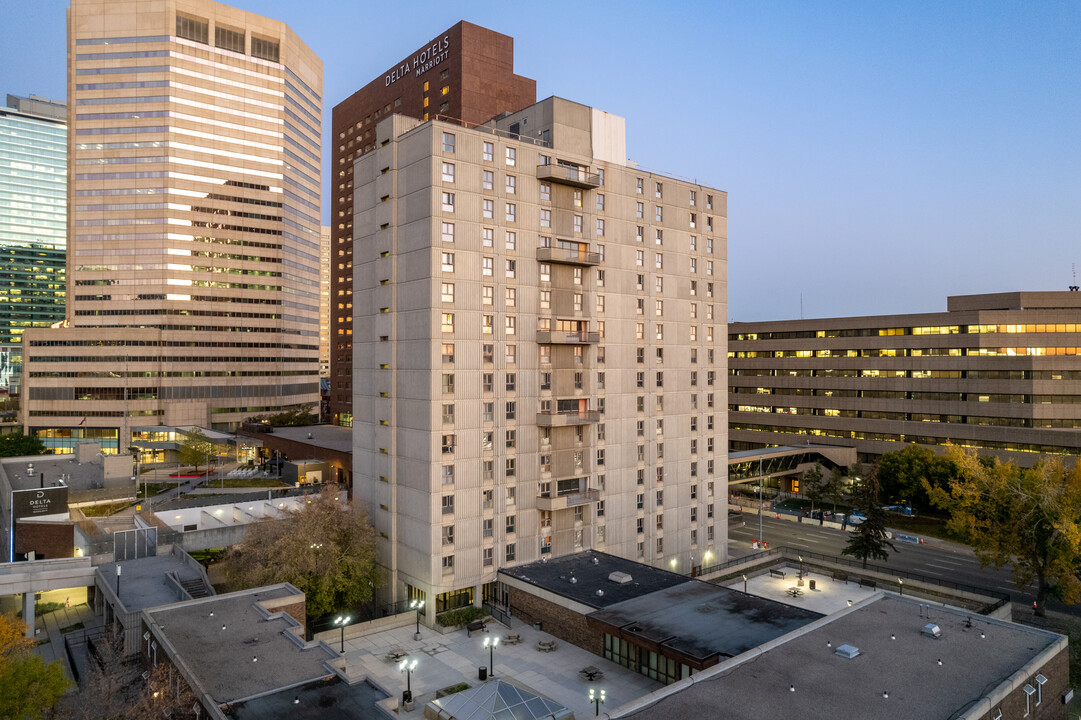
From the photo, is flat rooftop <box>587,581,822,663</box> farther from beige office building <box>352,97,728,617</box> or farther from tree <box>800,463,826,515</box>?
tree <box>800,463,826,515</box>

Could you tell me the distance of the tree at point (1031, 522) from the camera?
5110 centimetres

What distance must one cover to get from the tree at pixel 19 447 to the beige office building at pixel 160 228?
2304 centimetres

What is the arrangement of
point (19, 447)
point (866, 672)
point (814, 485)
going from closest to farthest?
point (866, 672) → point (814, 485) → point (19, 447)

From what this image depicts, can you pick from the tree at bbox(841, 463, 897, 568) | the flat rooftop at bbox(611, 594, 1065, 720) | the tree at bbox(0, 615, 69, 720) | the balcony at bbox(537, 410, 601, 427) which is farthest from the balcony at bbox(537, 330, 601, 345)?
the tree at bbox(0, 615, 69, 720)

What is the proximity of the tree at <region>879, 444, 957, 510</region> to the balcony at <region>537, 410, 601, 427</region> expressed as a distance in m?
52.8

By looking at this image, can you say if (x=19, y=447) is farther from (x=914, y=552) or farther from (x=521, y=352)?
(x=914, y=552)

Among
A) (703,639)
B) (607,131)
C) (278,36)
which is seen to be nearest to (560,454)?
(703,639)

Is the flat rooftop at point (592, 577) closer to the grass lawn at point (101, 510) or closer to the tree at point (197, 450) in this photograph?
the grass lawn at point (101, 510)

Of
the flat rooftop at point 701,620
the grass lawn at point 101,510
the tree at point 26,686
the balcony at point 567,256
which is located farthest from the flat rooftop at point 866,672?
the grass lawn at point 101,510

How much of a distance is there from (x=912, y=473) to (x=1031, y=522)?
3312 cm

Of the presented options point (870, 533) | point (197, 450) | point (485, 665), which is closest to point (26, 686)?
point (485, 665)

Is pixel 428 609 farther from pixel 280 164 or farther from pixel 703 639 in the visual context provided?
pixel 280 164

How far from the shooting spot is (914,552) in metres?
72.4

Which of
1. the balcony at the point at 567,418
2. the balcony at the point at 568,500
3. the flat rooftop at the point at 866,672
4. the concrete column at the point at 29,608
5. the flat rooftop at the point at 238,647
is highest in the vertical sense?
the balcony at the point at 567,418
